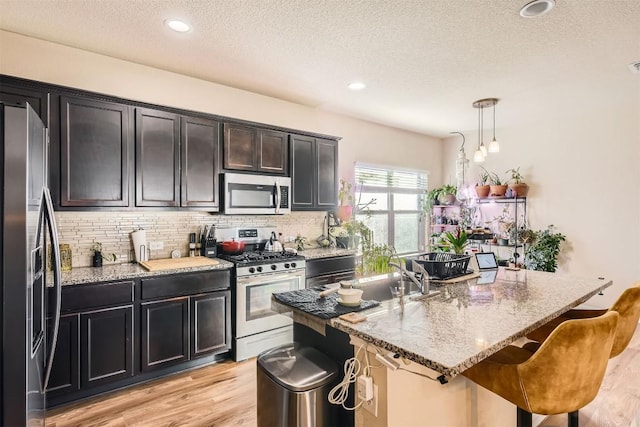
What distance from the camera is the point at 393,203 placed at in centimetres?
561

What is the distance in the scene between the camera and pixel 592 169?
4.53m

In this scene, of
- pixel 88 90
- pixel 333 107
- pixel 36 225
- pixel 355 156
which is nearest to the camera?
pixel 36 225

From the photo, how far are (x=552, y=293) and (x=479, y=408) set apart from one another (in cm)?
84

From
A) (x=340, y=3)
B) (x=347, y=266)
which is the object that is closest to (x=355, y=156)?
(x=347, y=266)

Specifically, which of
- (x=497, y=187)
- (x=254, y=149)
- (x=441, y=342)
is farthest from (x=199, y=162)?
(x=497, y=187)

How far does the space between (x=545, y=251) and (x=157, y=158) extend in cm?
481

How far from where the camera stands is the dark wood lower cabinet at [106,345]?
8.07ft

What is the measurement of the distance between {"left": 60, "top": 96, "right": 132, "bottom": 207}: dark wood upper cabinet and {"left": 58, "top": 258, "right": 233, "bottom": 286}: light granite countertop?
1.72 ft

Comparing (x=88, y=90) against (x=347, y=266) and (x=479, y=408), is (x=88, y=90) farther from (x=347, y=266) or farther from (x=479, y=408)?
(x=479, y=408)

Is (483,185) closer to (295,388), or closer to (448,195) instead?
(448,195)

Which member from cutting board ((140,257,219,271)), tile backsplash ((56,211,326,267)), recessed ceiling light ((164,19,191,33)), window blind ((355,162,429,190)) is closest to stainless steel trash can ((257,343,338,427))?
cutting board ((140,257,219,271))

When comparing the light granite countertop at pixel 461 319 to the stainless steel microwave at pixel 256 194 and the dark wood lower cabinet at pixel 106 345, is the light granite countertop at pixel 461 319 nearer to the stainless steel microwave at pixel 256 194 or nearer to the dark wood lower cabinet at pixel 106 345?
the dark wood lower cabinet at pixel 106 345

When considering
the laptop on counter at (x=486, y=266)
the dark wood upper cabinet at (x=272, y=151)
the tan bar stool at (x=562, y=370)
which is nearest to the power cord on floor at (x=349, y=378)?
the tan bar stool at (x=562, y=370)

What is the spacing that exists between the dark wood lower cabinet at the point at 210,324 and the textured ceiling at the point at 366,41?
2103mm
